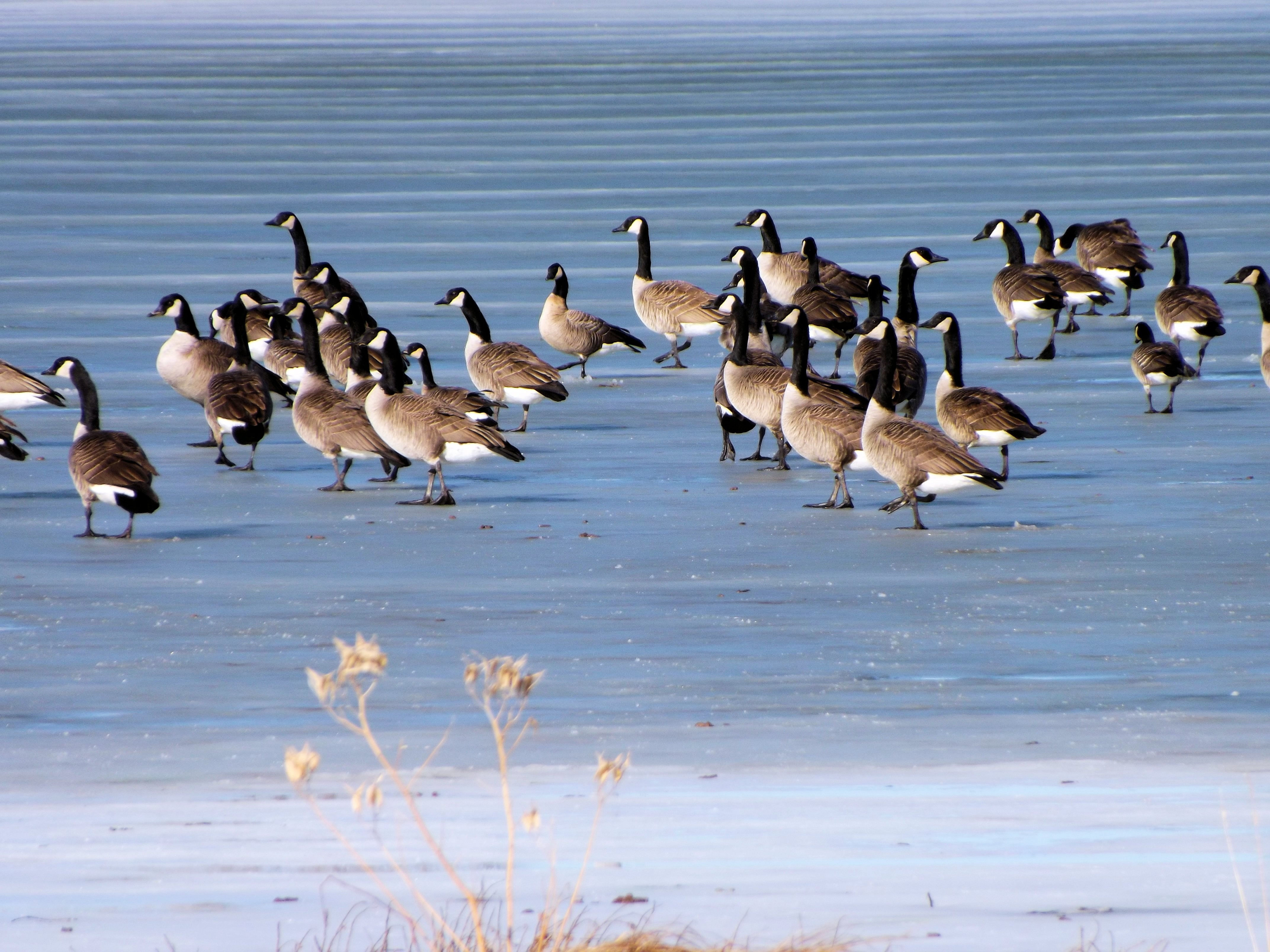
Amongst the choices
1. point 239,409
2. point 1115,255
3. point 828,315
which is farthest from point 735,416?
point 1115,255

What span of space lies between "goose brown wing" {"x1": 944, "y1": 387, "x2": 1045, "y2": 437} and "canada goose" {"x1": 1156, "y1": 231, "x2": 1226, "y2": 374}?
15.5ft

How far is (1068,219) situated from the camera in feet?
86.5

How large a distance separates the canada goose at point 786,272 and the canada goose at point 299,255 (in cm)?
386

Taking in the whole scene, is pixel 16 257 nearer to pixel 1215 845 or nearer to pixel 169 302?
pixel 169 302

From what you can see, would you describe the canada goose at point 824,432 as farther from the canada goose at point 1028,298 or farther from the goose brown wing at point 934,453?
the canada goose at point 1028,298

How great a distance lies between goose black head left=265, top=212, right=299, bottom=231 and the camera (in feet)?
69.3

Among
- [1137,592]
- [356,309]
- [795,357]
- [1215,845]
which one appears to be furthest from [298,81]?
[1215,845]

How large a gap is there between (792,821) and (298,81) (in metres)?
42.8

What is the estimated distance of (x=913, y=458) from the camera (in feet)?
35.2

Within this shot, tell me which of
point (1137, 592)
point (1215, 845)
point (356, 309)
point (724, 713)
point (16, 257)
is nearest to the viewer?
point (1215, 845)

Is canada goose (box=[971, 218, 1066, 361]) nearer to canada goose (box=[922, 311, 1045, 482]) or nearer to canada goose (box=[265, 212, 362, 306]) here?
canada goose (box=[922, 311, 1045, 482])

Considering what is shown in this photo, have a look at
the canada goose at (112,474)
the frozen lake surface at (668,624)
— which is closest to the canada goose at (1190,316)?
the frozen lake surface at (668,624)

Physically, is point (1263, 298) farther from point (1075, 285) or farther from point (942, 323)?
point (942, 323)

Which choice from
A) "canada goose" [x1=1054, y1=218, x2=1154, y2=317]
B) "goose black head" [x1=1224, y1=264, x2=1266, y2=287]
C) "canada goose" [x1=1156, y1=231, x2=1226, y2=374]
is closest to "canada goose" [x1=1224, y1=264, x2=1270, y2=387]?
"goose black head" [x1=1224, y1=264, x2=1266, y2=287]
